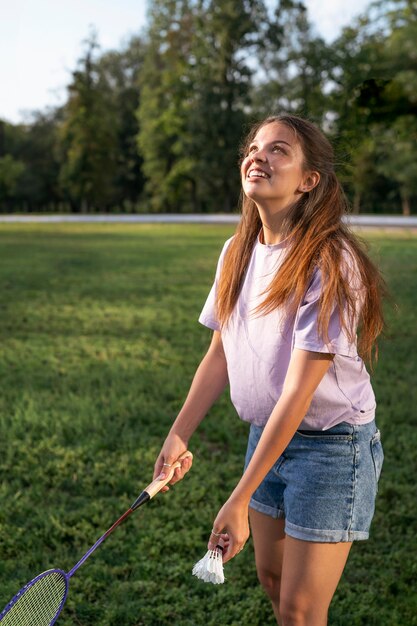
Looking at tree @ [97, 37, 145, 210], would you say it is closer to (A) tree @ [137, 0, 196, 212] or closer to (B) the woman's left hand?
(A) tree @ [137, 0, 196, 212]

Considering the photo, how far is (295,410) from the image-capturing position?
1955 millimetres

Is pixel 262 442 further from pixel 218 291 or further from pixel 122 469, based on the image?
pixel 122 469

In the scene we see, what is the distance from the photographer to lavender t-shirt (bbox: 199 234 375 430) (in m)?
2.00

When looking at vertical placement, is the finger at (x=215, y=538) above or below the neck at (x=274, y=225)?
below

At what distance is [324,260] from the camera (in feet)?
6.60

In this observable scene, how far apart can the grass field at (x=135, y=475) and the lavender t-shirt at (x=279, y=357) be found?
0.66 meters

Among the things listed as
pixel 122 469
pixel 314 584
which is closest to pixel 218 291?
pixel 314 584

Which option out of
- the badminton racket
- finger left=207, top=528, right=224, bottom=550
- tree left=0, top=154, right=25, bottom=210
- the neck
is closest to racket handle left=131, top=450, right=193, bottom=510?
the badminton racket

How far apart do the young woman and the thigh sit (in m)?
0.18

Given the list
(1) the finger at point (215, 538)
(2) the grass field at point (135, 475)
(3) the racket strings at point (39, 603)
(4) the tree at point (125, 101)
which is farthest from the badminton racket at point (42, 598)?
(4) the tree at point (125, 101)

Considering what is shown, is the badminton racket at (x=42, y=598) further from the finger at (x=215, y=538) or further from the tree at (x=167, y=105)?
the tree at (x=167, y=105)

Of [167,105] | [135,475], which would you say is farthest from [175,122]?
[135,475]

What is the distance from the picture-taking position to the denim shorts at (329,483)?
210 centimetres

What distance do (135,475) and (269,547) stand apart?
226cm
